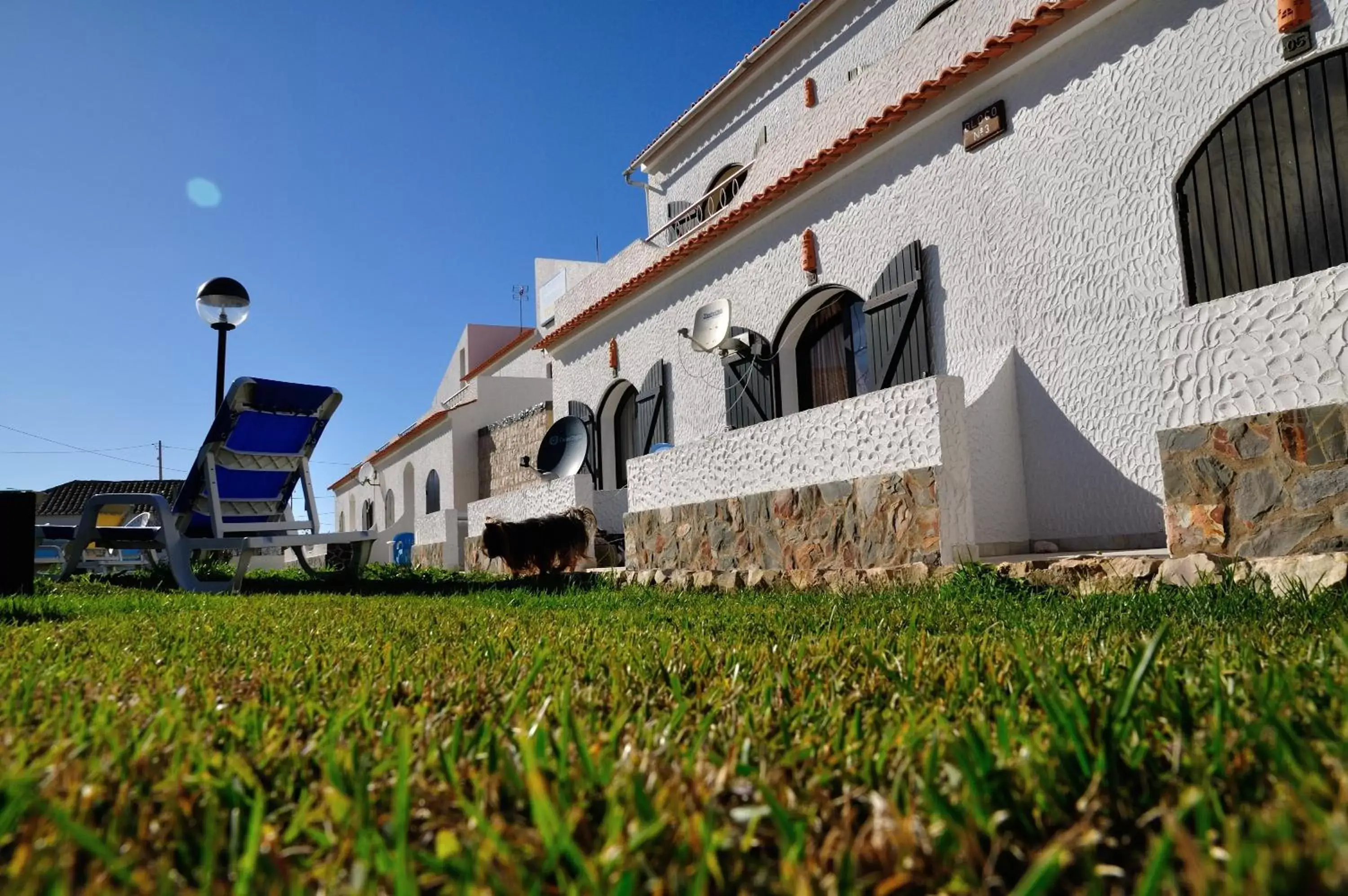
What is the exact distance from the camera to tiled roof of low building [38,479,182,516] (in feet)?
139

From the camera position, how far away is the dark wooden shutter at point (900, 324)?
26.2 feet

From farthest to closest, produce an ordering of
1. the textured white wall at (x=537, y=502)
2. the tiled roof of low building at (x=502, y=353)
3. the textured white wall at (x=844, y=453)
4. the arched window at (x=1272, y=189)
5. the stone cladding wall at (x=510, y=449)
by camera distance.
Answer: the tiled roof of low building at (x=502, y=353) < the stone cladding wall at (x=510, y=449) < the textured white wall at (x=537, y=502) < the textured white wall at (x=844, y=453) < the arched window at (x=1272, y=189)

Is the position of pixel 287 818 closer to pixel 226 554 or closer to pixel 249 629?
pixel 249 629

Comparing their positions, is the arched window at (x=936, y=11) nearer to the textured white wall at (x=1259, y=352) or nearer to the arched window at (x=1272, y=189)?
the arched window at (x=1272, y=189)

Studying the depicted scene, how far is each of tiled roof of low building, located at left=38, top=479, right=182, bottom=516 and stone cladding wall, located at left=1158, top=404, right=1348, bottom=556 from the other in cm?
4368

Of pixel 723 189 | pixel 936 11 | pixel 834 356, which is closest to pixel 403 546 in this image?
pixel 723 189

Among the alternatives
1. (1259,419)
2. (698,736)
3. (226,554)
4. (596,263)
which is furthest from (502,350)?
(698,736)

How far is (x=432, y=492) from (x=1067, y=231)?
19066mm

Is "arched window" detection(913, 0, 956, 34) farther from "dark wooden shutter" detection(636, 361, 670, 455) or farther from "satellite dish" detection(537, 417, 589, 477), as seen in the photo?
"satellite dish" detection(537, 417, 589, 477)

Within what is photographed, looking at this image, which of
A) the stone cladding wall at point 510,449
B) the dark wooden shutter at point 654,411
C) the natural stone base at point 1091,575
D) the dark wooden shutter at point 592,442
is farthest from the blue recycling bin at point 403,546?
the natural stone base at point 1091,575

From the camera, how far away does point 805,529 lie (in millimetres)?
7715

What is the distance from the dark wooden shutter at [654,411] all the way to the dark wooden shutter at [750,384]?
1.31 metres

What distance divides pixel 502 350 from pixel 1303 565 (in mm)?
21470

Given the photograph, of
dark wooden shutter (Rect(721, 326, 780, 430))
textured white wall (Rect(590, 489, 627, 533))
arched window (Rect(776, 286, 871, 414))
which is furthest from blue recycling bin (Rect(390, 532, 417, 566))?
arched window (Rect(776, 286, 871, 414))
